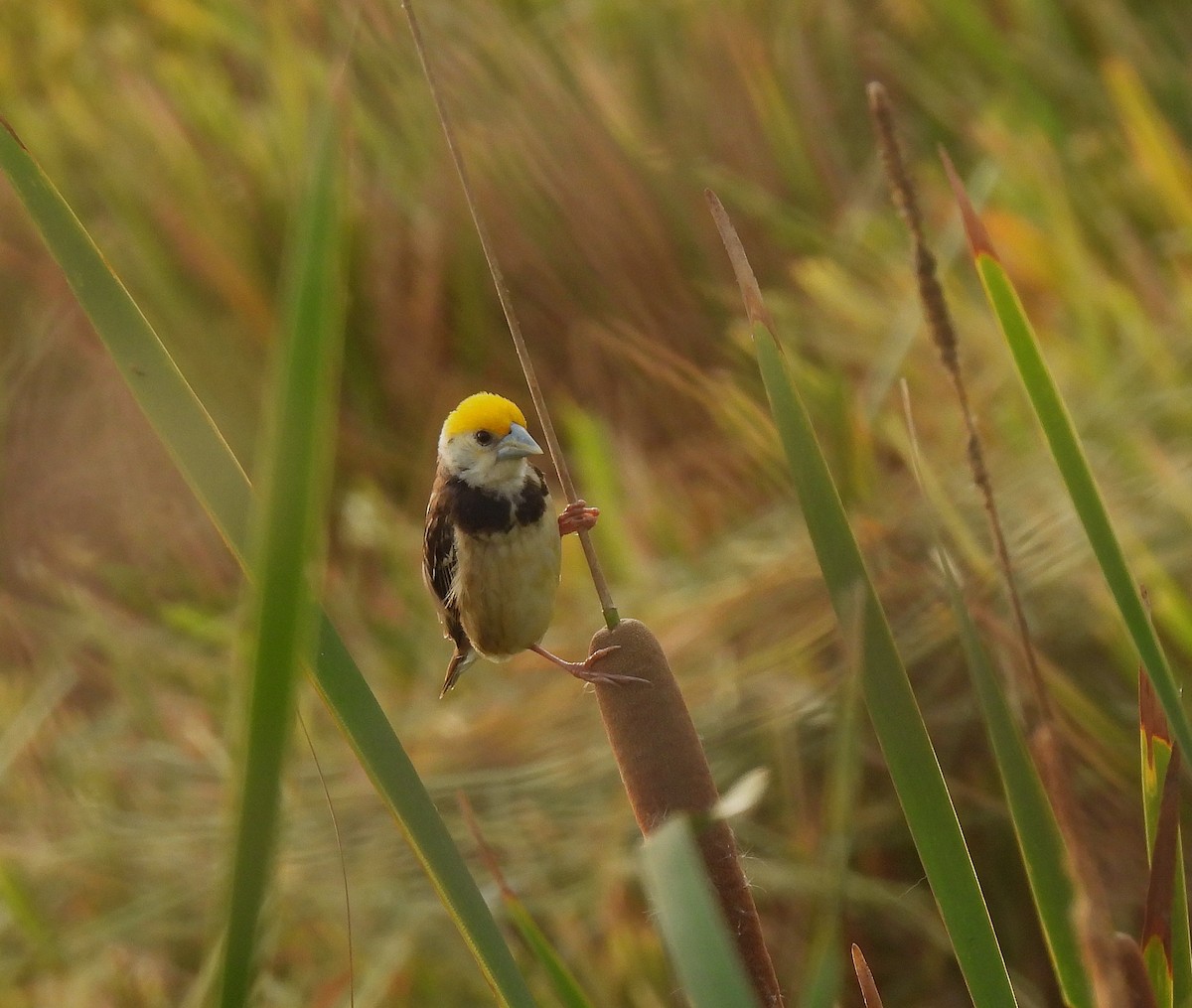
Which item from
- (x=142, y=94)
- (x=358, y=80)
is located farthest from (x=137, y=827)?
(x=142, y=94)

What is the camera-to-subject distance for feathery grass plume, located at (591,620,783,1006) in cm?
57

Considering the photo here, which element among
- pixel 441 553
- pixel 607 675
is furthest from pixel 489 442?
pixel 607 675

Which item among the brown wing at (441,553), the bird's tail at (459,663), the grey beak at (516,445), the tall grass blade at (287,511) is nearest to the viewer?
the tall grass blade at (287,511)

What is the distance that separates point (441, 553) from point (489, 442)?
146 millimetres

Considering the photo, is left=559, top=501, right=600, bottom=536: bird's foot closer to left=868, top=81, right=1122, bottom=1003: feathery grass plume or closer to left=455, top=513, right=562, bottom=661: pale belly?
left=455, top=513, right=562, bottom=661: pale belly

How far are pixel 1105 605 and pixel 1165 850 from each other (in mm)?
671

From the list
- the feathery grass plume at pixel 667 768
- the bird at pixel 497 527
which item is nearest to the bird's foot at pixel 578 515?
the bird at pixel 497 527

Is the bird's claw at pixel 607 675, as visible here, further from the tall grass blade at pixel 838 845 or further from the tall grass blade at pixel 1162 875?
the tall grass blade at pixel 1162 875

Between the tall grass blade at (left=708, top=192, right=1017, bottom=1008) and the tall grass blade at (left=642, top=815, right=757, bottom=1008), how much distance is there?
0.11 m

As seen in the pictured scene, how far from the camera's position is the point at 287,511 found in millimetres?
415

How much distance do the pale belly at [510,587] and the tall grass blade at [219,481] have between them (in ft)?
1.56

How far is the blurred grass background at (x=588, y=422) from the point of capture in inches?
50.4

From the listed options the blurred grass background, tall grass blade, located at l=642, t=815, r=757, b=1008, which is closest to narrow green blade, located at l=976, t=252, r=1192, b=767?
tall grass blade, located at l=642, t=815, r=757, b=1008

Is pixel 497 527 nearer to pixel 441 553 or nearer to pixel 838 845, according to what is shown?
pixel 441 553
